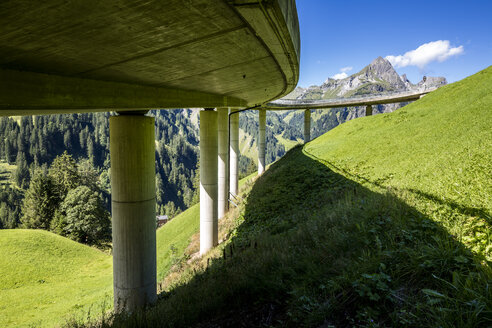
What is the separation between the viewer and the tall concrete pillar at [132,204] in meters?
7.46

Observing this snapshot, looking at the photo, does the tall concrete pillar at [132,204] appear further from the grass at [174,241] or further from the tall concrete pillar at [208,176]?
the grass at [174,241]

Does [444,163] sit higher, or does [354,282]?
[444,163]

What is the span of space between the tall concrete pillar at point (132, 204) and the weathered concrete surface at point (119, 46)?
1.65 m

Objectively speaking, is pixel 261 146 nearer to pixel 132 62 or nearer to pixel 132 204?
pixel 132 204

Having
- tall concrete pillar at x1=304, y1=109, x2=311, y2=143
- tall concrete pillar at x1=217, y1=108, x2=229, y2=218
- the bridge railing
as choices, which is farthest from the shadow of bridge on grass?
tall concrete pillar at x1=304, y1=109, x2=311, y2=143

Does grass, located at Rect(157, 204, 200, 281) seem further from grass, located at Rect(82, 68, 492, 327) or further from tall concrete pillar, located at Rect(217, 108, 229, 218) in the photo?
grass, located at Rect(82, 68, 492, 327)

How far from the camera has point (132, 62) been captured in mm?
4426

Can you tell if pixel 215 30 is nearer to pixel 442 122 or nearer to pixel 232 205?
pixel 442 122

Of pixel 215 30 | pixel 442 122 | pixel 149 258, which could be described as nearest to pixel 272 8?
pixel 215 30

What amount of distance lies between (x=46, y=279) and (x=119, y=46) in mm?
19592

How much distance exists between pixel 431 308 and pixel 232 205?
69.2 ft

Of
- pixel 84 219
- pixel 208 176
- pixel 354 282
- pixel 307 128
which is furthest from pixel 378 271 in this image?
pixel 307 128

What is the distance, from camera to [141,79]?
5730mm

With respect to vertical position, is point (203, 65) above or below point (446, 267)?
above
